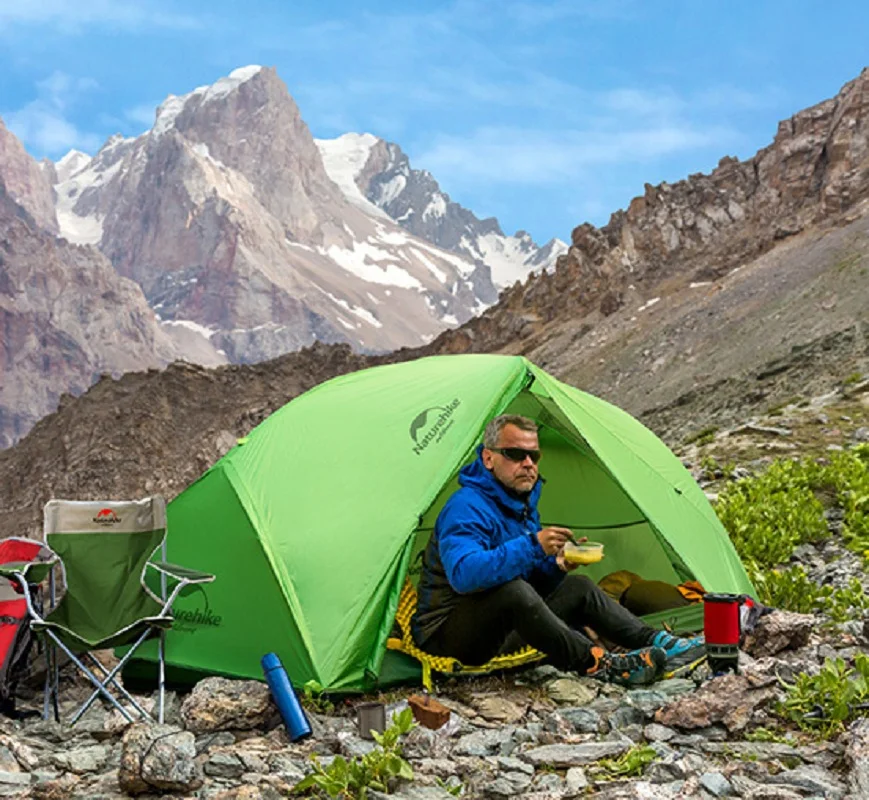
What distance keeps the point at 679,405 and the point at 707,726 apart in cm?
3171

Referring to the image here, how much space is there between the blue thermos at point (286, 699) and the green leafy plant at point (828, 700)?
2.69m

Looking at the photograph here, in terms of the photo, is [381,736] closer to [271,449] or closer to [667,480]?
[271,449]

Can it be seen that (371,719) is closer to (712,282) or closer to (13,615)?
(13,615)

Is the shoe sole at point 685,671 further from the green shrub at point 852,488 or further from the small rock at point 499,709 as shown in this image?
the green shrub at point 852,488

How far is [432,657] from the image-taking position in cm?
663

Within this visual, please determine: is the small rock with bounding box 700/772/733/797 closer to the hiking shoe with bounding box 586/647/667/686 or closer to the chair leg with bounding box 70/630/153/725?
the hiking shoe with bounding box 586/647/667/686

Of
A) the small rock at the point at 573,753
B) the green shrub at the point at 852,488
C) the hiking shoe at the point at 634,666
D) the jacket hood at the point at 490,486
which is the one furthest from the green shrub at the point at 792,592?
the small rock at the point at 573,753

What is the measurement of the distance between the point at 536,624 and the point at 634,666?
2.33ft

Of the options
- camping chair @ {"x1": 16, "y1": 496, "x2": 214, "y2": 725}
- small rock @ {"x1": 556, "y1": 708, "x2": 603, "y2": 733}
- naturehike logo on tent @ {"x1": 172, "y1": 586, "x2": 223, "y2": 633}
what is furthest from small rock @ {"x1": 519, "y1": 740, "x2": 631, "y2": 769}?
naturehike logo on tent @ {"x1": 172, "y1": 586, "x2": 223, "y2": 633}

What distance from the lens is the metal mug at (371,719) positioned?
5531 millimetres

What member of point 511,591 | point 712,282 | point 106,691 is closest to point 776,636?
point 511,591

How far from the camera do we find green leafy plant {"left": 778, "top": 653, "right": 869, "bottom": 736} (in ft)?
17.2

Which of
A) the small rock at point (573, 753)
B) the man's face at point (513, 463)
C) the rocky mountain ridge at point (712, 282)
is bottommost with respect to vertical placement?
the small rock at point (573, 753)

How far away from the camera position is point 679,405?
3612 cm
